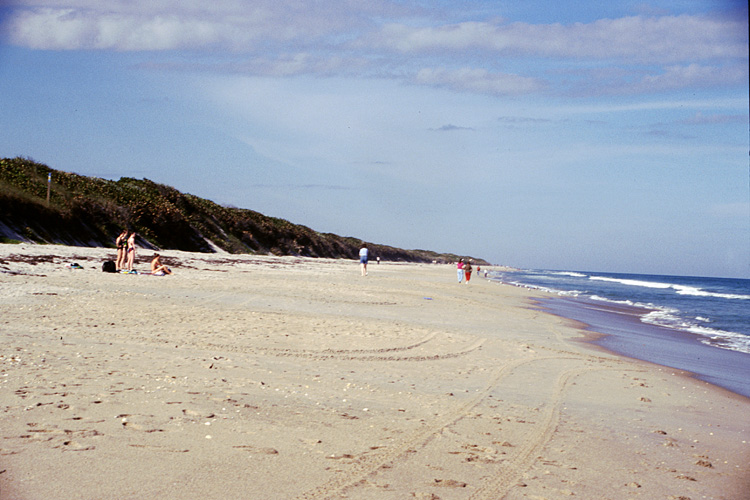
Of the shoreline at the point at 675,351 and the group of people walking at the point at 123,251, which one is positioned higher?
the group of people walking at the point at 123,251

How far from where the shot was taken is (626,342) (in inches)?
558

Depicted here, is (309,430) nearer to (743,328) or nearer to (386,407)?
(386,407)

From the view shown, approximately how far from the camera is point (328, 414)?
18.0ft

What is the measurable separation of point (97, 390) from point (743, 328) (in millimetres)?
22834

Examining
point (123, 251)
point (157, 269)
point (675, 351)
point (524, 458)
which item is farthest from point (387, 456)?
point (123, 251)

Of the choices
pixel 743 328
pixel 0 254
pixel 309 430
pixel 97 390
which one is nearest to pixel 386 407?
pixel 309 430

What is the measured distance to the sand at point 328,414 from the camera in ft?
12.8

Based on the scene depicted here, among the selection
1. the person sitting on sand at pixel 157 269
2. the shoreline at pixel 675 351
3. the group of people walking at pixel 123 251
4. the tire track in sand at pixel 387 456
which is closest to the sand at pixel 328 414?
the tire track in sand at pixel 387 456

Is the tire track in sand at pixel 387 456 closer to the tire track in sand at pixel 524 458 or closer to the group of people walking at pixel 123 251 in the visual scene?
the tire track in sand at pixel 524 458

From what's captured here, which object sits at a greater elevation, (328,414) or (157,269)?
(157,269)

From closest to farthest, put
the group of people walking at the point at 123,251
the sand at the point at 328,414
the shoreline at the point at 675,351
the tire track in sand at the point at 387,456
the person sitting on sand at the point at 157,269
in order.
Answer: the tire track in sand at the point at 387,456, the sand at the point at 328,414, the shoreline at the point at 675,351, the person sitting on sand at the point at 157,269, the group of people walking at the point at 123,251

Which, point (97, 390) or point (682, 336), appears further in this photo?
point (682, 336)

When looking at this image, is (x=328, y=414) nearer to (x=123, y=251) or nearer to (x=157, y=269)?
(x=157, y=269)

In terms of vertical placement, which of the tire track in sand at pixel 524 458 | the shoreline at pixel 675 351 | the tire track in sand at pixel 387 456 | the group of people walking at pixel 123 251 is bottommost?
the shoreline at pixel 675 351
